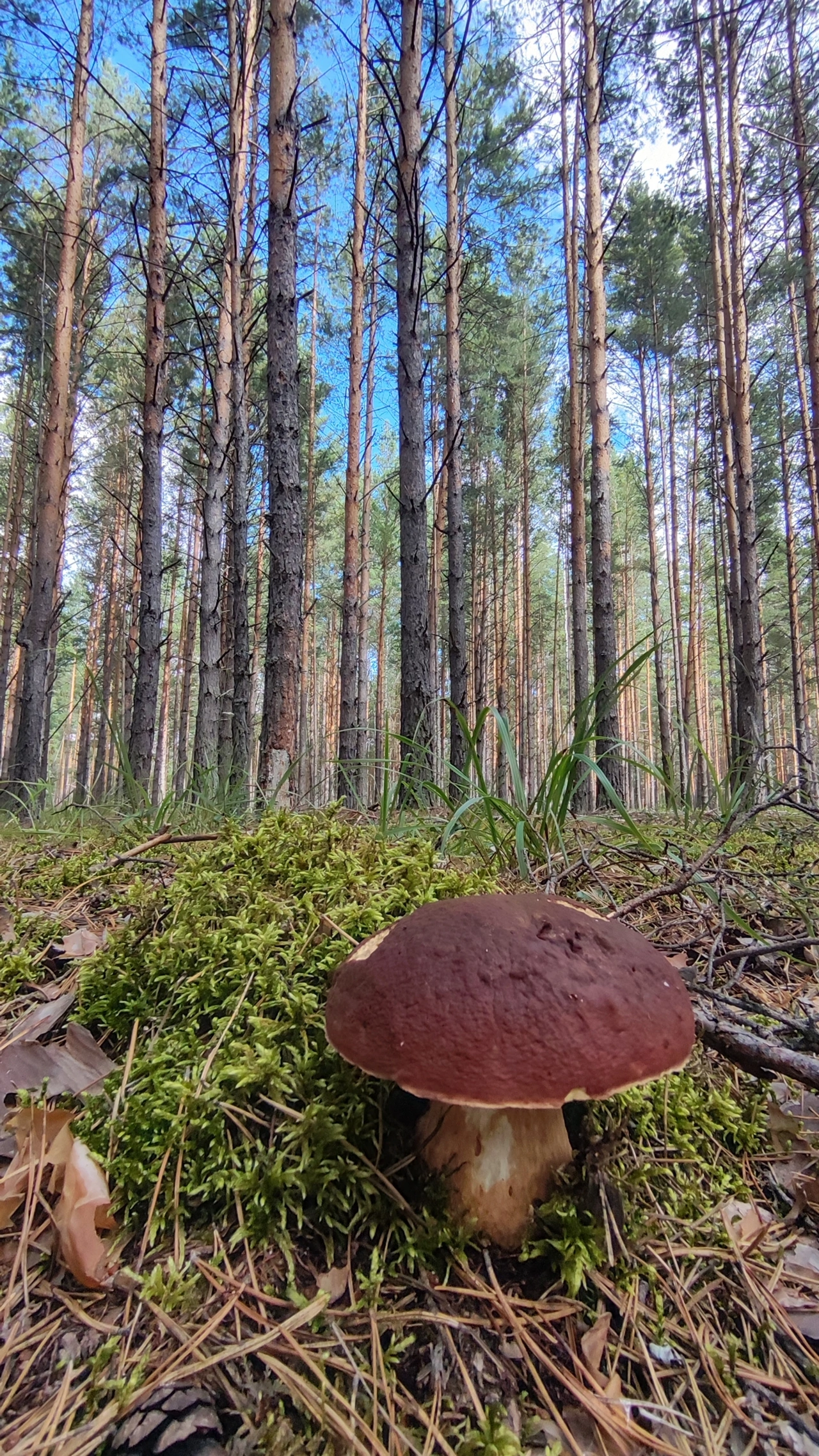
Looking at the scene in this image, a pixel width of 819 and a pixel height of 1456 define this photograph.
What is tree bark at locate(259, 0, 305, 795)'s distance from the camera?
4.22m

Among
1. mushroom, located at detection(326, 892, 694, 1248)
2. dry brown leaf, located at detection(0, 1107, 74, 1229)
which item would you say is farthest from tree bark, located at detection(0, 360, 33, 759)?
mushroom, located at detection(326, 892, 694, 1248)

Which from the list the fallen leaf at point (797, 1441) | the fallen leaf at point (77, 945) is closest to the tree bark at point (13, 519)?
the fallen leaf at point (77, 945)

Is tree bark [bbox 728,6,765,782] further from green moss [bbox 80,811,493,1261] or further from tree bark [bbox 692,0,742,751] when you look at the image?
green moss [bbox 80,811,493,1261]

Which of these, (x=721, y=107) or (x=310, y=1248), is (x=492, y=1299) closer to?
(x=310, y=1248)

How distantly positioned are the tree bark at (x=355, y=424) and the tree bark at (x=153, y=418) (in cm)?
326

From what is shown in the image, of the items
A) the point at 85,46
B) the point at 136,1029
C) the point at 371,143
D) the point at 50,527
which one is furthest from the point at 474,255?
the point at 136,1029

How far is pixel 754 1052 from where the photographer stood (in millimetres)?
1268

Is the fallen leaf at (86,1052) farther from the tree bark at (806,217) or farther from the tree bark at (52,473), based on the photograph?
the tree bark at (806,217)

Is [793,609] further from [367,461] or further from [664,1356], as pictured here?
[664,1356]

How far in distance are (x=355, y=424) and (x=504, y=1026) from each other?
41.4 feet

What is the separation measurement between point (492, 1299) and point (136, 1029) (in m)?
0.89

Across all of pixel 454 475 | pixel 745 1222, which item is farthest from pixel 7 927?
pixel 454 475

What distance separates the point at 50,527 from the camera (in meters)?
8.11

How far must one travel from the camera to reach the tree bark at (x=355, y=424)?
34.8 ft
